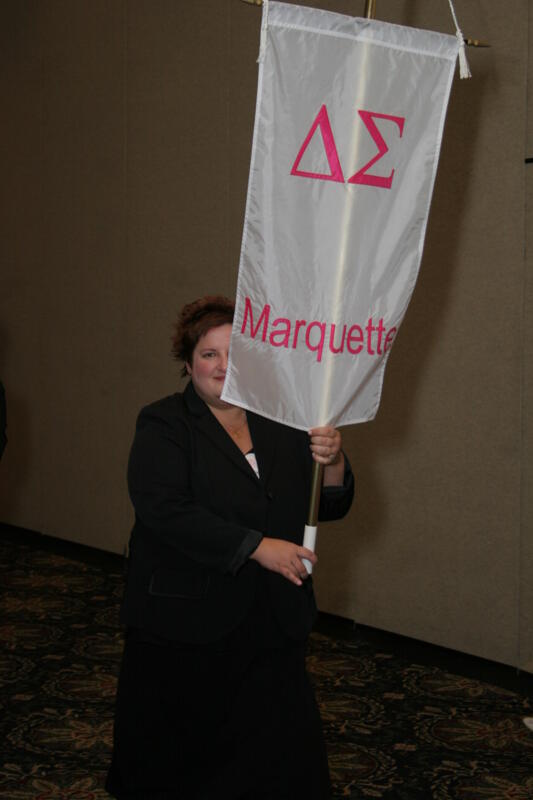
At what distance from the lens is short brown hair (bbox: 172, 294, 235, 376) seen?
2.44 metres

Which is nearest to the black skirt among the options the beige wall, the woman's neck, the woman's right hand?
the woman's right hand

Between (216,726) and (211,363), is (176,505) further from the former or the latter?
(216,726)

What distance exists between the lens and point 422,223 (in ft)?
7.47

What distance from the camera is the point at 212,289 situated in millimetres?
5590

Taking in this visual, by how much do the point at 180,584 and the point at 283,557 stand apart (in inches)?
10.5

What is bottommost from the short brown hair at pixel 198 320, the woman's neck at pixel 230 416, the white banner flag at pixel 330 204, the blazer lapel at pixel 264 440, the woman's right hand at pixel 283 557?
the woman's right hand at pixel 283 557

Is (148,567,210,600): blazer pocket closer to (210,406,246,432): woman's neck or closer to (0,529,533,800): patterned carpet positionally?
(210,406,246,432): woman's neck

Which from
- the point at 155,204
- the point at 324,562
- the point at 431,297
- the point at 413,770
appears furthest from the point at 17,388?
the point at 413,770

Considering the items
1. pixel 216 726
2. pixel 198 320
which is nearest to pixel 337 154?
pixel 198 320

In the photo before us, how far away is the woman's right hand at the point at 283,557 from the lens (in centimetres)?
218

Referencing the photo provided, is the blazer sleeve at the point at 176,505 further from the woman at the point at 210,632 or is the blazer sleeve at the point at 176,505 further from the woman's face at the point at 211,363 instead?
the woman's face at the point at 211,363

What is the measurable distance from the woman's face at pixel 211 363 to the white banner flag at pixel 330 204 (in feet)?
0.48

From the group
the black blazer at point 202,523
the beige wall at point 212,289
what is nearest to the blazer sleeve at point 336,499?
the black blazer at point 202,523

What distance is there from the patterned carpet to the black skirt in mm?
812
